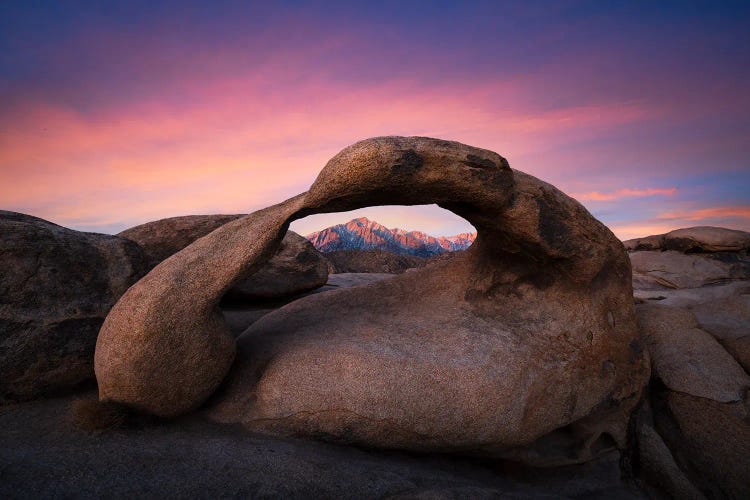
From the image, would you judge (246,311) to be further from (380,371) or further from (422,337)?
(380,371)

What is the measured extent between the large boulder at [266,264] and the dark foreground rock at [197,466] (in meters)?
2.72

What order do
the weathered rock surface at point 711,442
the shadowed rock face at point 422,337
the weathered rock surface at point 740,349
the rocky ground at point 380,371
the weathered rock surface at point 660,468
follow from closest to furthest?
the rocky ground at point 380,371 < the shadowed rock face at point 422,337 < the weathered rock surface at point 660,468 < the weathered rock surface at point 711,442 < the weathered rock surface at point 740,349

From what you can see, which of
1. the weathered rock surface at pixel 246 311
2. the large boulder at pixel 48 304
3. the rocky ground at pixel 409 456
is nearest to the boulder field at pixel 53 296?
the large boulder at pixel 48 304

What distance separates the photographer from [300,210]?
4.11 meters

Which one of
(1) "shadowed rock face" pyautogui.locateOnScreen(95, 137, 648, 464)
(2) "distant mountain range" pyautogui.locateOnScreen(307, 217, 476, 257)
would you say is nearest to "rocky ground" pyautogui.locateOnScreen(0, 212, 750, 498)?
Result: (1) "shadowed rock face" pyautogui.locateOnScreen(95, 137, 648, 464)

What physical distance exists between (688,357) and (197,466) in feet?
18.7

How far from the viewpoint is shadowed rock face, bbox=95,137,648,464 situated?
3.75 m

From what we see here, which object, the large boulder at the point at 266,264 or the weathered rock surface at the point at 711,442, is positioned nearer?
the weathered rock surface at the point at 711,442

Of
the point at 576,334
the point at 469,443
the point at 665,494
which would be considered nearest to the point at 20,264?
the point at 469,443

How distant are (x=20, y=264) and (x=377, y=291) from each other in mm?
3595

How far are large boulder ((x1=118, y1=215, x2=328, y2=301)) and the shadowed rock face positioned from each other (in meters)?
1.90

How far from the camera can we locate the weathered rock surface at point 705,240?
13.4 metres

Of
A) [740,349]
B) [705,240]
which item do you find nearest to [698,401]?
[740,349]

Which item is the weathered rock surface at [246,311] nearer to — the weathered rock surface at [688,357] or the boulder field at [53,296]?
the boulder field at [53,296]
